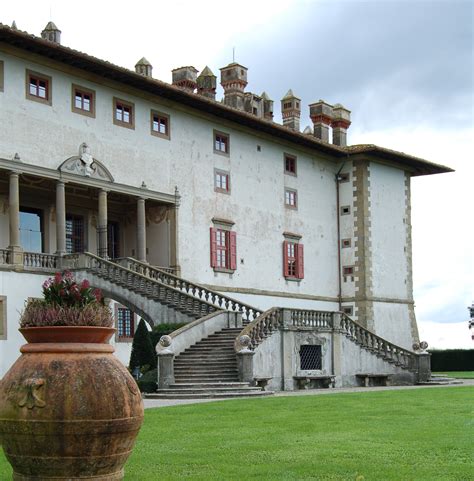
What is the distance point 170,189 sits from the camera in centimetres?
3831

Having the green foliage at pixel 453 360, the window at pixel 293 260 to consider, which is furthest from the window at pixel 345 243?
the green foliage at pixel 453 360

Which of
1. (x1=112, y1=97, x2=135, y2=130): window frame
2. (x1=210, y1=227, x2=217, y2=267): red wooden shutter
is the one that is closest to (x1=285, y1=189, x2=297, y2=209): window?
(x1=210, y1=227, x2=217, y2=267): red wooden shutter

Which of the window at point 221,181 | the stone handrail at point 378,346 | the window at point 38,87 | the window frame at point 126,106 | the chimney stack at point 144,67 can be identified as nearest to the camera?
the window at point 38,87

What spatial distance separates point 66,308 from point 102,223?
25.9 metres

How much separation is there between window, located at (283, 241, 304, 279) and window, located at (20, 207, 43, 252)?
43.9ft

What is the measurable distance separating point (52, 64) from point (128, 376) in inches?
1027

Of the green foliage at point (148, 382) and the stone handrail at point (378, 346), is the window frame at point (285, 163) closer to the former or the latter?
the stone handrail at point (378, 346)

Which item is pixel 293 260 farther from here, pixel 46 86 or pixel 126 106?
pixel 46 86

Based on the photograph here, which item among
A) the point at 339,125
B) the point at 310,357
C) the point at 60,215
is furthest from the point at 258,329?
the point at 339,125

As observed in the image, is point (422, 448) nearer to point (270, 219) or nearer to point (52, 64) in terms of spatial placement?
point (52, 64)

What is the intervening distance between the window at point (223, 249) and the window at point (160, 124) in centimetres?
485

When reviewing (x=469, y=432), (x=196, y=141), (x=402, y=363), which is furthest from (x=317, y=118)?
(x=469, y=432)

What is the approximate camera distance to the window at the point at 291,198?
45334mm

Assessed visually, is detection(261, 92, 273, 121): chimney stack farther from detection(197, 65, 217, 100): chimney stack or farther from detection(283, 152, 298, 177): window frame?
detection(283, 152, 298, 177): window frame
